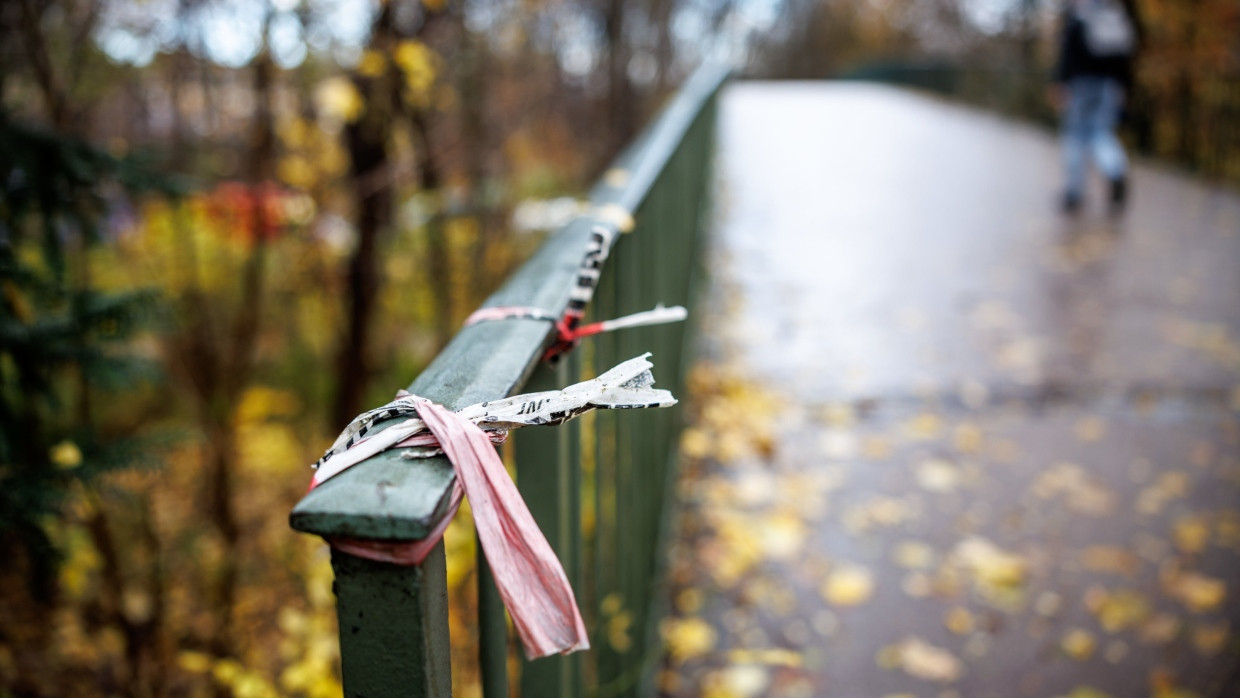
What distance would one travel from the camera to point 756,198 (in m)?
8.93

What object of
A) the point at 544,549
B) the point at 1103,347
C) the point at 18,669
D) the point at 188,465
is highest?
the point at 544,549

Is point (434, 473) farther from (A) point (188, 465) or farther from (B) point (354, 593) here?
(A) point (188, 465)

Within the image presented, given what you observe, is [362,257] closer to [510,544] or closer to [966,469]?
[966,469]

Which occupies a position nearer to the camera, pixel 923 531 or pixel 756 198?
pixel 923 531

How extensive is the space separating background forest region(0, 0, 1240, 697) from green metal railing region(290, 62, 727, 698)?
1.13 meters

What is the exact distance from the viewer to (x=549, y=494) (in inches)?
47.1

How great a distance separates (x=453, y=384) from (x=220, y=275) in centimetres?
637

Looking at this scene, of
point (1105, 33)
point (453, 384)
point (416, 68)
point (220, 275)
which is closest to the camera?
point (453, 384)

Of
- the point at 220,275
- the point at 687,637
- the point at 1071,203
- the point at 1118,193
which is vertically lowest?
the point at 687,637

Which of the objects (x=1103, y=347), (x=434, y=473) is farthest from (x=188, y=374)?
(x=1103, y=347)

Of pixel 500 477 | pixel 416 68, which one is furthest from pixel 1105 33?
pixel 500 477

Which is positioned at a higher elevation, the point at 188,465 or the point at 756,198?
the point at 756,198

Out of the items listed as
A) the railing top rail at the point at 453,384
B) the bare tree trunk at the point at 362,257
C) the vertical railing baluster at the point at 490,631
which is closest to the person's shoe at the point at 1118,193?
the bare tree trunk at the point at 362,257

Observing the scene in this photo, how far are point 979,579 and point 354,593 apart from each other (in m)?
2.80
